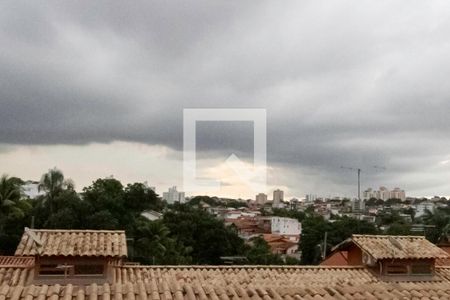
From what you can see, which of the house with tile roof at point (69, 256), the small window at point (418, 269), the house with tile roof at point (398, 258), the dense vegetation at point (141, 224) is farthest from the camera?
the dense vegetation at point (141, 224)

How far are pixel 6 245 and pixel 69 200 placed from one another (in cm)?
484

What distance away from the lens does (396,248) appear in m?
16.8

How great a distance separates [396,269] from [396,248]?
69 cm

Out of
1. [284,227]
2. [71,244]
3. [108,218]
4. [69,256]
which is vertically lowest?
[284,227]

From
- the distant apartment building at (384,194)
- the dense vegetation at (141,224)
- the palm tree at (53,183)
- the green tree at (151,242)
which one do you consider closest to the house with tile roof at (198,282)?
the dense vegetation at (141,224)

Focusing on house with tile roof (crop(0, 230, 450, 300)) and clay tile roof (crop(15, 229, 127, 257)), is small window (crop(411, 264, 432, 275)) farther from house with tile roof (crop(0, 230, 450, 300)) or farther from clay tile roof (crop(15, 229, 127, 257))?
clay tile roof (crop(15, 229, 127, 257))

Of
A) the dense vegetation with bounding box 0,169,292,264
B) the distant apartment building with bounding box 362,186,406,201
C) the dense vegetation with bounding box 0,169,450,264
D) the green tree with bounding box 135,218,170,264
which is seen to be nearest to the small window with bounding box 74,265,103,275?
the dense vegetation with bounding box 0,169,292,264

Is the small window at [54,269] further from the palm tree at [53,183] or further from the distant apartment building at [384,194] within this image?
the distant apartment building at [384,194]

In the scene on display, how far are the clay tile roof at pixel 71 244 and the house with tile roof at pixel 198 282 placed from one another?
3 cm

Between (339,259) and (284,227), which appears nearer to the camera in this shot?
(339,259)

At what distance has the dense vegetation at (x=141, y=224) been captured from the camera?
31.3 metres

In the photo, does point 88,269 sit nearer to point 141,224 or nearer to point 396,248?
point 396,248

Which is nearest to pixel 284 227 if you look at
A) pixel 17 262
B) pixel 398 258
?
pixel 398 258

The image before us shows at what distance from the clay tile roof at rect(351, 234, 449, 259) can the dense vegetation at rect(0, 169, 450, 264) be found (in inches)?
634
